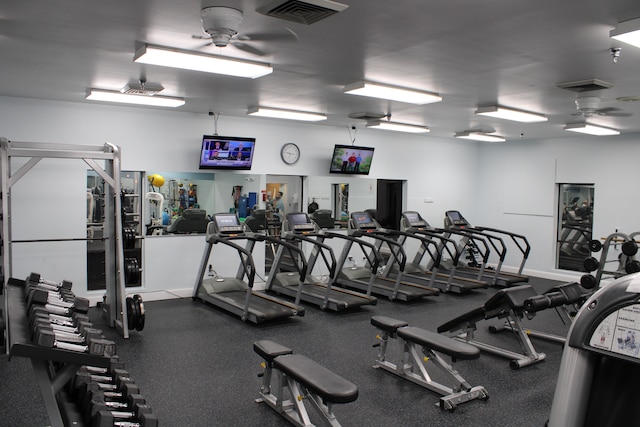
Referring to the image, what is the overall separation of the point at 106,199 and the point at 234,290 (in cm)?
245

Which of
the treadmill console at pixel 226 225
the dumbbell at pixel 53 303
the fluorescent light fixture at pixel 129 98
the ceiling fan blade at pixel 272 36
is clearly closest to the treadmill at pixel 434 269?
the treadmill console at pixel 226 225

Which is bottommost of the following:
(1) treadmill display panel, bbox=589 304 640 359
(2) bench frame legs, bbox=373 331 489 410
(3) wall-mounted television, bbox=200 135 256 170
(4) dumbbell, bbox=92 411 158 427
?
(2) bench frame legs, bbox=373 331 489 410

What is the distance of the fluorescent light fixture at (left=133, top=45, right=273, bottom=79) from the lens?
388 centimetres

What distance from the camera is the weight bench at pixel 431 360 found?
3.97 m

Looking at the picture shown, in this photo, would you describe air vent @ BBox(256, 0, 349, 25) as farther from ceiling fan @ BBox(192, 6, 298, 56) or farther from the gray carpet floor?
the gray carpet floor

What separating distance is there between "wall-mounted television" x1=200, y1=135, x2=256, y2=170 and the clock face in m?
0.75

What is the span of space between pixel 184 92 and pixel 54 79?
4.55 feet

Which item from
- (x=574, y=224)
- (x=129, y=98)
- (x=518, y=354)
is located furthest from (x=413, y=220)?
(x=129, y=98)

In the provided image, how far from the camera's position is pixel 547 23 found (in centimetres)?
323

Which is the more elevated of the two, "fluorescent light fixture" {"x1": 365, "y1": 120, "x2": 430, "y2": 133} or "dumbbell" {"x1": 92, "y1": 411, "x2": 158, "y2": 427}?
"fluorescent light fixture" {"x1": 365, "y1": 120, "x2": 430, "y2": 133}

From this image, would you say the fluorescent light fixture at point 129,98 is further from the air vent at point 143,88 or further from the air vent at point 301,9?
the air vent at point 301,9

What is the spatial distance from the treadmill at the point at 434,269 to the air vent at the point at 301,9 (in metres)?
5.75

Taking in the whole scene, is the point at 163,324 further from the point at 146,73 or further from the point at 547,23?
the point at 547,23

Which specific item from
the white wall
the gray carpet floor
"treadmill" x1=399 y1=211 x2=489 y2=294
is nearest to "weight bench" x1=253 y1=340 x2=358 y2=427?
the gray carpet floor
